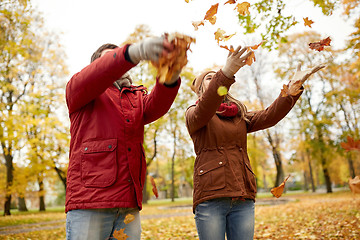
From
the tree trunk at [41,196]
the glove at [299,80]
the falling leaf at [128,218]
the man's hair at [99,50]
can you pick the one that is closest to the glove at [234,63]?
the glove at [299,80]

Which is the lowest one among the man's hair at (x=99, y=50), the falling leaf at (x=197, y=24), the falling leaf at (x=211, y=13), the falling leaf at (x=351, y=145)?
the falling leaf at (x=351, y=145)

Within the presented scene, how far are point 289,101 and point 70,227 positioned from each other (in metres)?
A: 1.95

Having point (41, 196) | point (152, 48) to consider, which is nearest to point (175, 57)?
point (152, 48)

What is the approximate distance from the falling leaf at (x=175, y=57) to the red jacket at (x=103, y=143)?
20cm

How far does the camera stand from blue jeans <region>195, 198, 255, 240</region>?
7.17 ft

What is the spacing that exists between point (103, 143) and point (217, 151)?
91 cm

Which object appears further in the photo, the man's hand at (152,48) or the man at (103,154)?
the man at (103,154)

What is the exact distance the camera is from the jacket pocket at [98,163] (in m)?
1.75

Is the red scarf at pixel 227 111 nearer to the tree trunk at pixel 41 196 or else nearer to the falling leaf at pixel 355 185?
the falling leaf at pixel 355 185

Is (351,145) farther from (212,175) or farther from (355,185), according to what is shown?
(212,175)

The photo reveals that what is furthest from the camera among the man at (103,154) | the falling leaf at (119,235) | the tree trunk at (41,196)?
the tree trunk at (41,196)

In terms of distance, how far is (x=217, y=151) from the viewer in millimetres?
2309

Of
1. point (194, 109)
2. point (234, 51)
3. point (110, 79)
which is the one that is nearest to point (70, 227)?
point (110, 79)

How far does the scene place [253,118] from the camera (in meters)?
2.70
